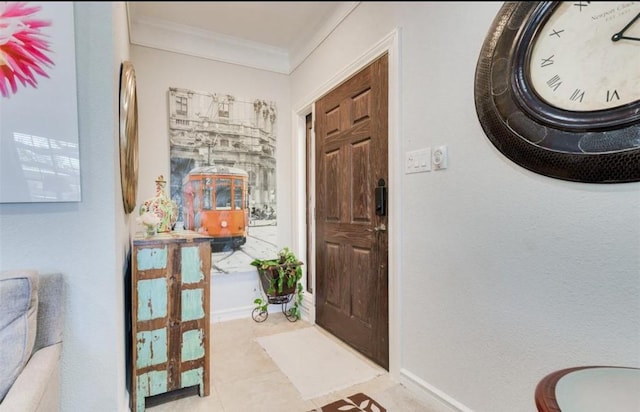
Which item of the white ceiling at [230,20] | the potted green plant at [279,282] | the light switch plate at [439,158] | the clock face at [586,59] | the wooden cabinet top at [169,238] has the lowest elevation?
the potted green plant at [279,282]

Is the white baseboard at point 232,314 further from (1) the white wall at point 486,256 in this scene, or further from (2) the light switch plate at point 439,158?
(2) the light switch plate at point 439,158

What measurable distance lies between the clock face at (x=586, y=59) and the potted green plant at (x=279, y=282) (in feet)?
6.49

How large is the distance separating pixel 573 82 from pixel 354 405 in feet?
4.84

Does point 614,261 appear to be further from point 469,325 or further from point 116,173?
point 116,173

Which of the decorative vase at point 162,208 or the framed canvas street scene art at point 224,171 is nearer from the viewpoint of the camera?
the framed canvas street scene art at point 224,171

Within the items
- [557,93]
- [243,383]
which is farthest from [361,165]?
[243,383]

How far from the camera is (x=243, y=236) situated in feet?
7.71

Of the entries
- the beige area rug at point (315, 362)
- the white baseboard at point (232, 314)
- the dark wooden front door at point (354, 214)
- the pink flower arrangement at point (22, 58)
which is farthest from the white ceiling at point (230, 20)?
the white baseboard at point (232, 314)

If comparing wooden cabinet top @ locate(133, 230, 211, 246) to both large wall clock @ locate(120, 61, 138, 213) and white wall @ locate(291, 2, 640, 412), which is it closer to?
large wall clock @ locate(120, 61, 138, 213)

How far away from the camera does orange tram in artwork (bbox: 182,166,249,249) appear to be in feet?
3.93

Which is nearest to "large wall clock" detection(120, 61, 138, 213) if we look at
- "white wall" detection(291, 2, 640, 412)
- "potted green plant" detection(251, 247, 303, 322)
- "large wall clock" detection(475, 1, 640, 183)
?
"white wall" detection(291, 2, 640, 412)

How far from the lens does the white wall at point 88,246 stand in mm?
988

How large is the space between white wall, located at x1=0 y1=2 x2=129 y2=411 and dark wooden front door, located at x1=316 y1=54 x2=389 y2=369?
49.1 inches

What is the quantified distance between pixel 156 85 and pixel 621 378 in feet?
4.31
